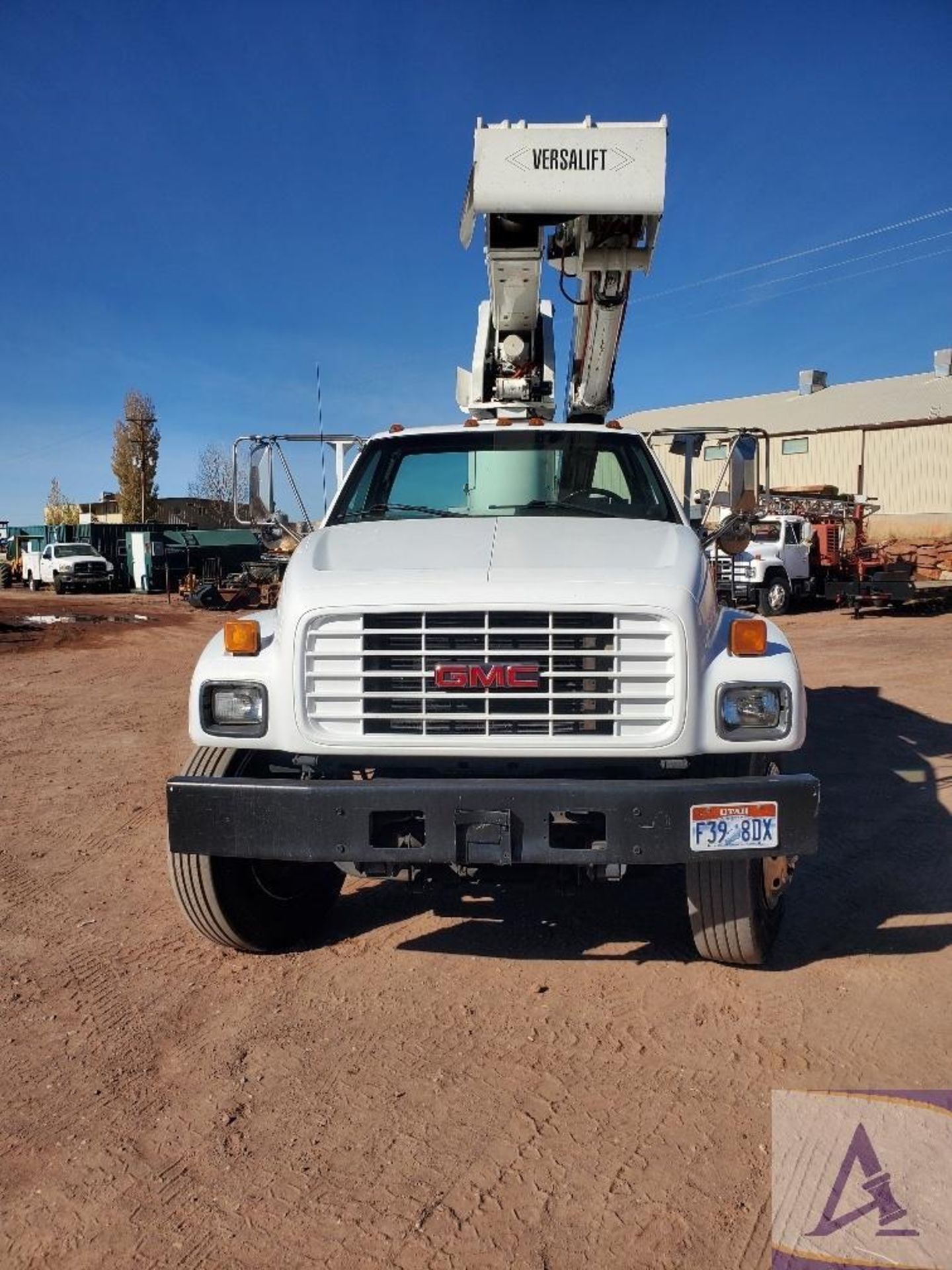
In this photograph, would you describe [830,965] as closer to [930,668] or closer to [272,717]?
[272,717]

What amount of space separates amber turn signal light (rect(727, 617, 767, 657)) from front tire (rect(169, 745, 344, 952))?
189 cm

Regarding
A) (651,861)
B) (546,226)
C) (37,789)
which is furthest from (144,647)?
(651,861)

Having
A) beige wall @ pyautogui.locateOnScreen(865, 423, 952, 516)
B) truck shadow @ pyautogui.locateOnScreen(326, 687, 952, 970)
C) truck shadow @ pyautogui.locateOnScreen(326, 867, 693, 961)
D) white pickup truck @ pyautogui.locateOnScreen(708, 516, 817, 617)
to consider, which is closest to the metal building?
beige wall @ pyautogui.locateOnScreen(865, 423, 952, 516)

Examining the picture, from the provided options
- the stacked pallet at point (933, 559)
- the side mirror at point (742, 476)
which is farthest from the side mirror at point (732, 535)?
the stacked pallet at point (933, 559)

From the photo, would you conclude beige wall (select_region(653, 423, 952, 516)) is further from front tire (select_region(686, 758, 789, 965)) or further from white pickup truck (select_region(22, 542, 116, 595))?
front tire (select_region(686, 758, 789, 965))

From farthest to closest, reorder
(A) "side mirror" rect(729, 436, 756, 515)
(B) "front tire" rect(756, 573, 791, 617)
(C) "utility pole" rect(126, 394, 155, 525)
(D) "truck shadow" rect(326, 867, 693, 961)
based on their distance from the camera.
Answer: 1. (C) "utility pole" rect(126, 394, 155, 525)
2. (B) "front tire" rect(756, 573, 791, 617)
3. (A) "side mirror" rect(729, 436, 756, 515)
4. (D) "truck shadow" rect(326, 867, 693, 961)

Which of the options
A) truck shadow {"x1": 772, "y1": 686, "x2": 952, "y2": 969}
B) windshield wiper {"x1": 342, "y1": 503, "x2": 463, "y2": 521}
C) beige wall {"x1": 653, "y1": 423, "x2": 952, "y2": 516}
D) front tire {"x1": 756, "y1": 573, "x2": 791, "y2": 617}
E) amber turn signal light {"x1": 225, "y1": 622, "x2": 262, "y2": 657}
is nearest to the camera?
amber turn signal light {"x1": 225, "y1": 622, "x2": 262, "y2": 657}

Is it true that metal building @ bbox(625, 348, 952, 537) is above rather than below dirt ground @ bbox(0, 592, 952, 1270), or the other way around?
above

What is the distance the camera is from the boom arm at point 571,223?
18.1 feet

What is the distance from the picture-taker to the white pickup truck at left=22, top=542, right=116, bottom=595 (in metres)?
31.0

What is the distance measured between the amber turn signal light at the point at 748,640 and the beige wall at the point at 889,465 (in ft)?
90.5

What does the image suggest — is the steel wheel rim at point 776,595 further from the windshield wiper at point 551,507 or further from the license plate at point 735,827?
the license plate at point 735,827

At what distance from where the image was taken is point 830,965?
3.82 metres

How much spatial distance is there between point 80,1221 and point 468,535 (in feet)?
8.84
